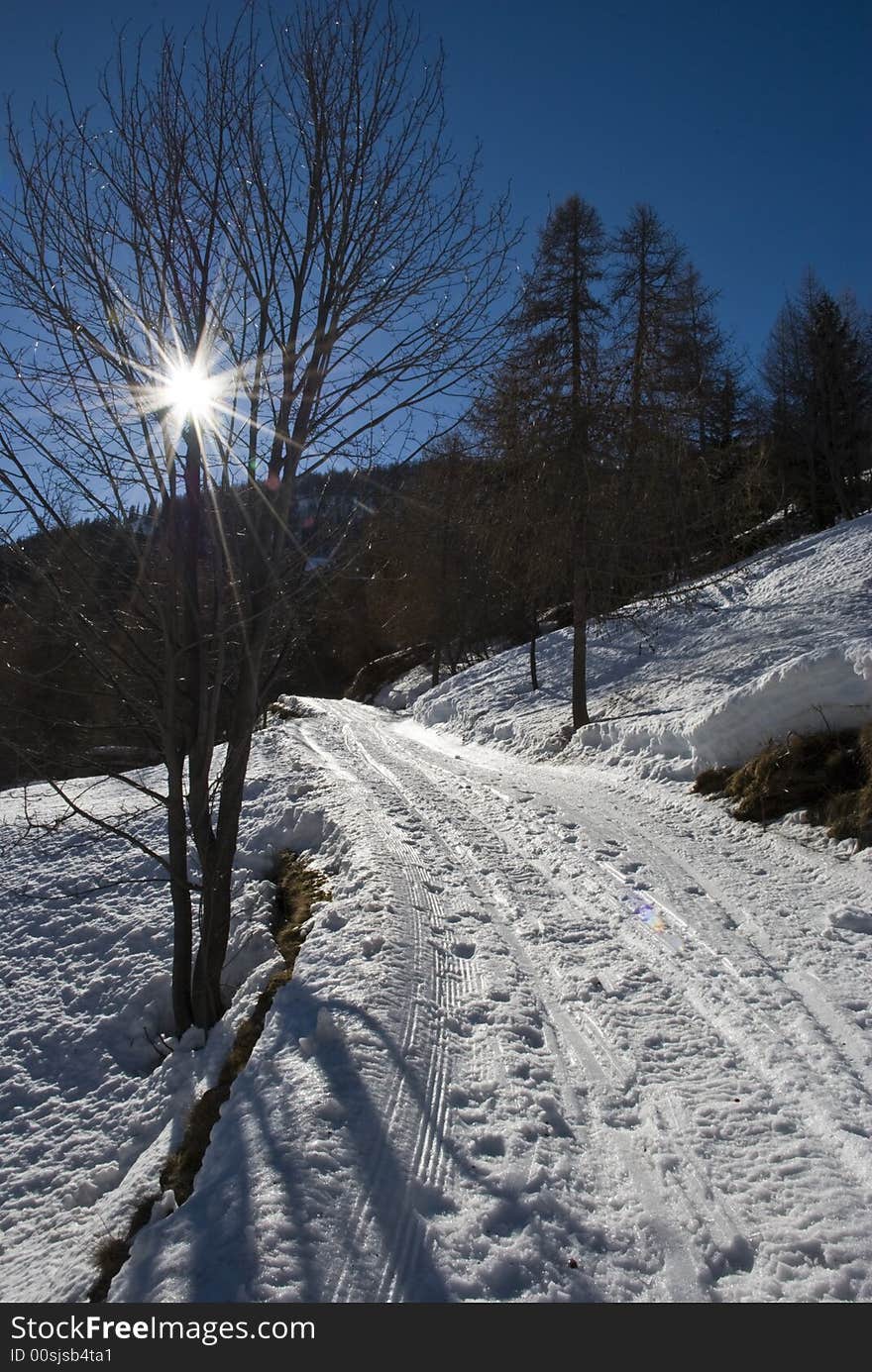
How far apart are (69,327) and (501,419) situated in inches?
363

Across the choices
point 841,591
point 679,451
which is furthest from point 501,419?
point 841,591

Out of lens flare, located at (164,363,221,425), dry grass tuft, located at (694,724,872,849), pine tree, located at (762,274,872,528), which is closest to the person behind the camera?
lens flare, located at (164,363,221,425)

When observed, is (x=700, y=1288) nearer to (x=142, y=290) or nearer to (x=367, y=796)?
(x=142, y=290)

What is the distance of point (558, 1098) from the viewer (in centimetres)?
345

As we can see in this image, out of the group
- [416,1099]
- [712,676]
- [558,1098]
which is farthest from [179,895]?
[712,676]

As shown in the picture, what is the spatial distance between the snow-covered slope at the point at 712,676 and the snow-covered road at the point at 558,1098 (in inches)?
82.0

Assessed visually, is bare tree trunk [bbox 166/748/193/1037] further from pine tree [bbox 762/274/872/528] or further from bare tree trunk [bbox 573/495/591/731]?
pine tree [bbox 762/274/872/528]

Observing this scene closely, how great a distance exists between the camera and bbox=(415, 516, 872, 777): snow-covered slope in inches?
321

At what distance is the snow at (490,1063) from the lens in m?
2.59

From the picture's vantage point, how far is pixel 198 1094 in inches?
165

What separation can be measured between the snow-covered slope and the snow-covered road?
Result: 2.08 m

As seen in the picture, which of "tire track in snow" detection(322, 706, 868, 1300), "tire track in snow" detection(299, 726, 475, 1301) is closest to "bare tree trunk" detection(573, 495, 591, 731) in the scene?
"tire track in snow" detection(322, 706, 868, 1300)
